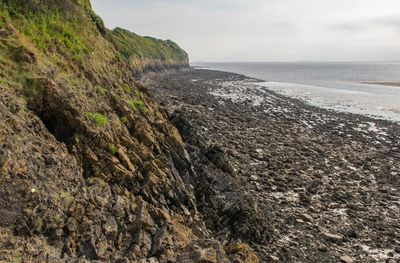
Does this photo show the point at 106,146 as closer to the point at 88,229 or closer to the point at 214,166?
the point at 88,229

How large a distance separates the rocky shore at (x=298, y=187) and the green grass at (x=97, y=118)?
5.71 meters

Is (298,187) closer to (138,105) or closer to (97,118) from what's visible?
(138,105)

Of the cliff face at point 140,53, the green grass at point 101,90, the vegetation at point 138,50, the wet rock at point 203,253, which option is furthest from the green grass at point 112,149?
the cliff face at point 140,53

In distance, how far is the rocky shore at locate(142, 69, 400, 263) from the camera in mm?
15641

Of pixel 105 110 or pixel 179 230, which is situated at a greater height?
pixel 105 110

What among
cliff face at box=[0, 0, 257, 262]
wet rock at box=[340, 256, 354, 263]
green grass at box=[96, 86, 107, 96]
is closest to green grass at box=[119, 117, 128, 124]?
cliff face at box=[0, 0, 257, 262]

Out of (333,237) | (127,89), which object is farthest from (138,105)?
(333,237)

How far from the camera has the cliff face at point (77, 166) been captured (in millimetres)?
8477

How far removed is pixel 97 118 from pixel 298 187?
15.8 meters

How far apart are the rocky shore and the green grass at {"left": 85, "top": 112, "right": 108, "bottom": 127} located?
5.71 m

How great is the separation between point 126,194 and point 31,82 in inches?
196

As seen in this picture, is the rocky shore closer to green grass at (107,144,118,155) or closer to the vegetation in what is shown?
green grass at (107,144,118,155)

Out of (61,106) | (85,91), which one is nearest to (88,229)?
(61,106)

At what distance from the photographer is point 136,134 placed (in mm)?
14758
